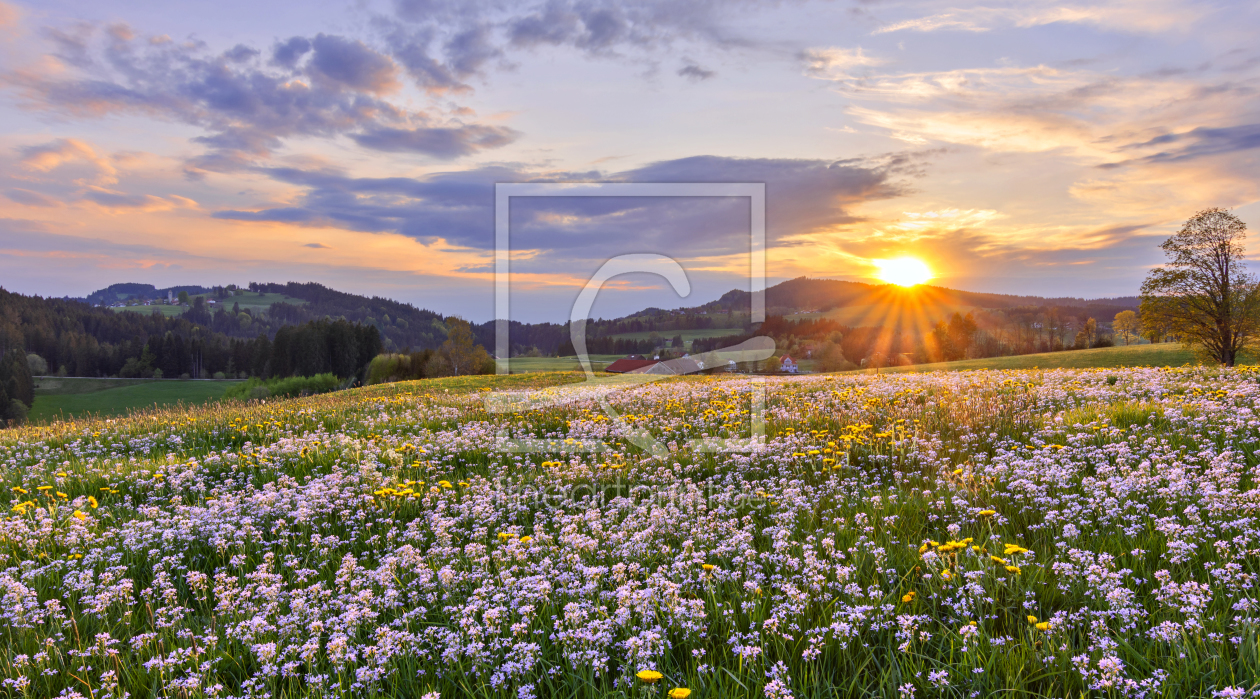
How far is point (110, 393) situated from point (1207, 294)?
168894mm

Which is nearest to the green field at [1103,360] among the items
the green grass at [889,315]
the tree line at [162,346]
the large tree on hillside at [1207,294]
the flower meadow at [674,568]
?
the large tree on hillside at [1207,294]

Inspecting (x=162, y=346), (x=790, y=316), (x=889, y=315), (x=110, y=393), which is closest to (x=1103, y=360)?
(x=790, y=316)

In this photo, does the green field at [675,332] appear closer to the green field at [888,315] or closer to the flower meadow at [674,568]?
the flower meadow at [674,568]

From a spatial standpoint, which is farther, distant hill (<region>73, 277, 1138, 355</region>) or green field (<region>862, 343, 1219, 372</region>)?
green field (<region>862, 343, 1219, 372</region>)

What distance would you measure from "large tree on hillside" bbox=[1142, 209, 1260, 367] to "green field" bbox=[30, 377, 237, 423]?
120m

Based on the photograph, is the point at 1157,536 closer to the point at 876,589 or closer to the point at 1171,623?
the point at 1171,623

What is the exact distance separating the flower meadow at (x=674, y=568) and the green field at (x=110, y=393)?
10990 cm

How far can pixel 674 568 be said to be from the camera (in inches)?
182

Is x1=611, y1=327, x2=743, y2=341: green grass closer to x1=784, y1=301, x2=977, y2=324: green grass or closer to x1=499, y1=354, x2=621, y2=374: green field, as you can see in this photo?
x1=499, y1=354, x2=621, y2=374: green field

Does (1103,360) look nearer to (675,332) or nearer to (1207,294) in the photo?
(1207,294)

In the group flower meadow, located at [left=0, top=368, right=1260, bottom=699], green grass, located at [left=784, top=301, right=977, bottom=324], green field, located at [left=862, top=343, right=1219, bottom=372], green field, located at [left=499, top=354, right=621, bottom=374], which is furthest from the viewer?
green grass, located at [left=784, top=301, right=977, bottom=324]

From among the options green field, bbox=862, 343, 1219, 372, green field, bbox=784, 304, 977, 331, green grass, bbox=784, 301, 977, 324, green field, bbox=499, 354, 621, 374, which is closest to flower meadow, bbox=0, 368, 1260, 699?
green field, bbox=499, 354, 621, 374

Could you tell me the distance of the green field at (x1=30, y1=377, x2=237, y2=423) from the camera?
106 metres

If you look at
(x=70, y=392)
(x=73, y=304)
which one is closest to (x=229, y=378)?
(x=70, y=392)
